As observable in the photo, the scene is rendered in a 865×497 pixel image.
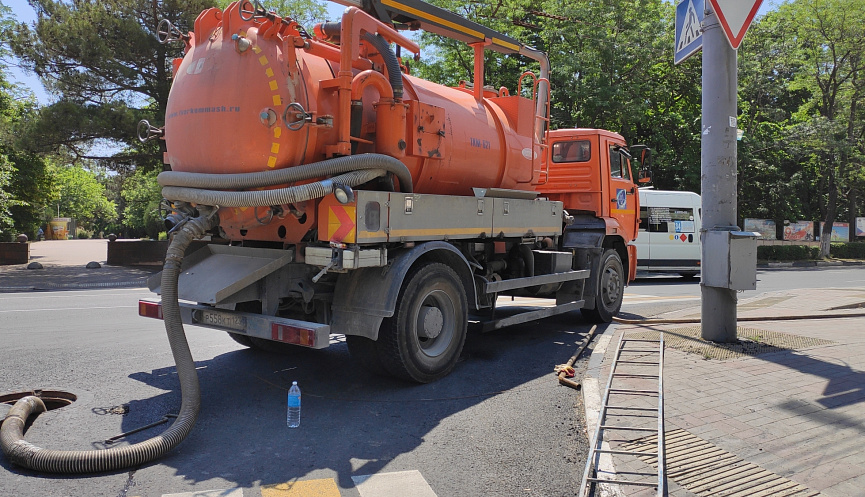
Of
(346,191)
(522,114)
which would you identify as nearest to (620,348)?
(522,114)

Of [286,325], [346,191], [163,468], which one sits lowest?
[163,468]

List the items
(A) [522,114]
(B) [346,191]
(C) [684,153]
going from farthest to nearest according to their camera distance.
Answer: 1. (C) [684,153]
2. (A) [522,114]
3. (B) [346,191]

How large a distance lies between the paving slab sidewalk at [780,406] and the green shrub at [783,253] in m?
24.1

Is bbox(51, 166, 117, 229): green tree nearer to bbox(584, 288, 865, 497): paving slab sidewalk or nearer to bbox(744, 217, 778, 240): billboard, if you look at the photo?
bbox(744, 217, 778, 240): billboard

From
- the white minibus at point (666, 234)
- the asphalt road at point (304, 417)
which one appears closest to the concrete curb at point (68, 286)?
the asphalt road at point (304, 417)

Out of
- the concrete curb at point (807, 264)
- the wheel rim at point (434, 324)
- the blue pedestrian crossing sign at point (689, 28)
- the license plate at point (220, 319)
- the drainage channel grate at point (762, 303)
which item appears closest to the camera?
the license plate at point (220, 319)

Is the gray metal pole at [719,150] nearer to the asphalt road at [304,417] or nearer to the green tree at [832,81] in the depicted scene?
the asphalt road at [304,417]

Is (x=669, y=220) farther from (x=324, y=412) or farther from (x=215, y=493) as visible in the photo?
(x=215, y=493)

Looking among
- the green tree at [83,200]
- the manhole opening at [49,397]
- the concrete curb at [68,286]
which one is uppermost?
the green tree at [83,200]

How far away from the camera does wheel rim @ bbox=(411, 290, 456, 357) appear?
5.80m

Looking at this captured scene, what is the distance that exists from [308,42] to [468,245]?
2744 millimetres

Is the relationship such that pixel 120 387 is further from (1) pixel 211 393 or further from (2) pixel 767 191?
(2) pixel 767 191

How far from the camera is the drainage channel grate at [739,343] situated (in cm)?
663

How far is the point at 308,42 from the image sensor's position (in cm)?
518
